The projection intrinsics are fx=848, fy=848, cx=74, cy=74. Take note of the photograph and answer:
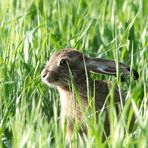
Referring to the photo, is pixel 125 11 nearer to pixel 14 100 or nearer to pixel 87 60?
pixel 87 60

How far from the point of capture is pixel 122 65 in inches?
223

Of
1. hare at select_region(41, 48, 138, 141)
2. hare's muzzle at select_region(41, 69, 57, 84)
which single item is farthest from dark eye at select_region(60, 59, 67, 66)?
hare's muzzle at select_region(41, 69, 57, 84)

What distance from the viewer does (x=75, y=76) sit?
5.87m

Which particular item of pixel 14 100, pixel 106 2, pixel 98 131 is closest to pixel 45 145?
pixel 98 131

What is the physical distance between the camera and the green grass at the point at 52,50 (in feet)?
14.8

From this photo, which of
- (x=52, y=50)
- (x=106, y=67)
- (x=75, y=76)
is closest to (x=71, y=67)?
(x=75, y=76)

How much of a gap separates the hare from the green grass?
0.35 feet

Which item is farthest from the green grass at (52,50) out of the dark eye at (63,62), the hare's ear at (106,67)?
the dark eye at (63,62)

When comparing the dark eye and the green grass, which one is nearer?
the green grass

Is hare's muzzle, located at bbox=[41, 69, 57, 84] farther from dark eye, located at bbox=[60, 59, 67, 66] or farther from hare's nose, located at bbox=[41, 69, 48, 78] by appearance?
dark eye, located at bbox=[60, 59, 67, 66]

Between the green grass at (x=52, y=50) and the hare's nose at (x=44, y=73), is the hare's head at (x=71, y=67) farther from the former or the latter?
the green grass at (x=52, y=50)

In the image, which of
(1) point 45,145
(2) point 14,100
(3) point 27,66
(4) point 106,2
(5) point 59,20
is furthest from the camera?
(4) point 106,2

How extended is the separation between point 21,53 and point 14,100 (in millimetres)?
696

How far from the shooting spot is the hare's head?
5.65m
